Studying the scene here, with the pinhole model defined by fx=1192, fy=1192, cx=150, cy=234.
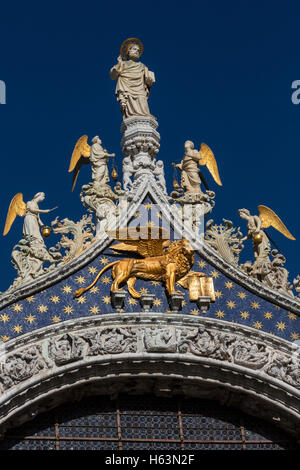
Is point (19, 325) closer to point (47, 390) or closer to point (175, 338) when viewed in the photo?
point (47, 390)

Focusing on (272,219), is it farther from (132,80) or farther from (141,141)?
(132,80)

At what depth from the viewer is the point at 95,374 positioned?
1647cm

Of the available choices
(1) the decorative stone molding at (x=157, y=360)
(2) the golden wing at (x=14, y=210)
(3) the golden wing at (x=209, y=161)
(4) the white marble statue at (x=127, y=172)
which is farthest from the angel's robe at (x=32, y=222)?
(3) the golden wing at (x=209, y=161)

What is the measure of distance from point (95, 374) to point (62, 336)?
2.31ft

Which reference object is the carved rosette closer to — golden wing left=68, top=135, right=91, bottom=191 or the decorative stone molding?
golden wing left=68, top=135, right=91, bottom=191

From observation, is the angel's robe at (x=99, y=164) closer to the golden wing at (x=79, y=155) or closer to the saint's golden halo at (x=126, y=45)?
the golden wing at (x=79, y=155)

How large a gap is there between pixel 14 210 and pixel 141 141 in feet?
8.04

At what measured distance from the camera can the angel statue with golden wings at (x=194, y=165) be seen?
18828 millimetres

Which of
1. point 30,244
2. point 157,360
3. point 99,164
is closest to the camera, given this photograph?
point 157,360

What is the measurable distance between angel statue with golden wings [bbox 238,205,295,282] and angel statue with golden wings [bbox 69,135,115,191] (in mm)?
2244

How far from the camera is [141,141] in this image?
19000mm

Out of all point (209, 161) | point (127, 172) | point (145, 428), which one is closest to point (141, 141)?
point (127, 172)

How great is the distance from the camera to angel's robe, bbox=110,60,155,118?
1952 cm

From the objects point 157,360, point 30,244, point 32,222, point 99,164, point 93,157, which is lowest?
point 157,360
